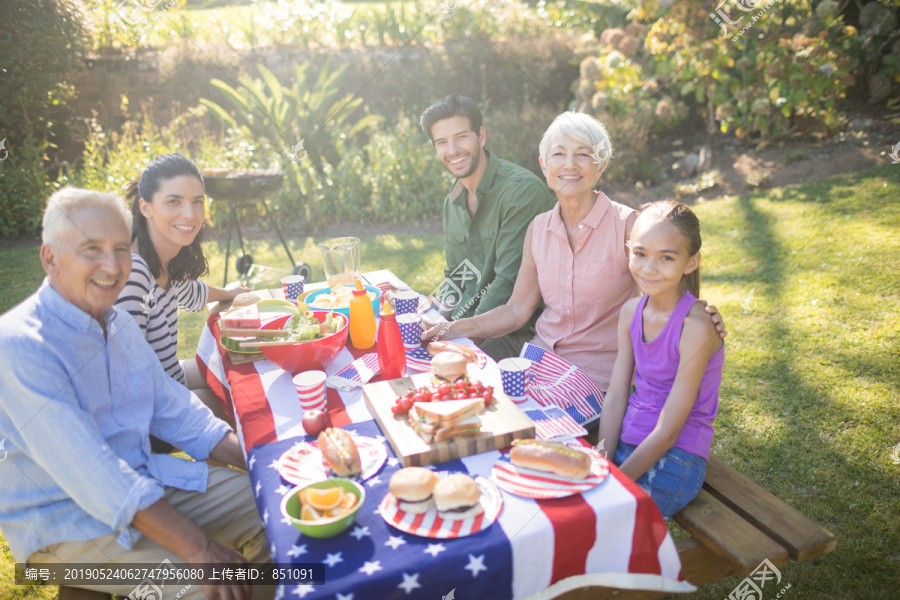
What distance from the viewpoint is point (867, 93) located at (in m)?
8.75

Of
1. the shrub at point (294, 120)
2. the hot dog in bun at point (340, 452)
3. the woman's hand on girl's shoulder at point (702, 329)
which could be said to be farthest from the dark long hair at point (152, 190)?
the shrub at point (294, 120)

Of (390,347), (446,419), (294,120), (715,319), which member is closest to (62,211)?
(390,347)

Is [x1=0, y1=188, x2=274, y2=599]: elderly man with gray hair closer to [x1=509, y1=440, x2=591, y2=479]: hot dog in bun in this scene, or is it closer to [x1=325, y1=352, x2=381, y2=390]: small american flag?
[x1=325, y1=352, x2=381, y2=390]: small american flag

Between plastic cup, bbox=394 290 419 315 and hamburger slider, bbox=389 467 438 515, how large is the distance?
5.57 ft

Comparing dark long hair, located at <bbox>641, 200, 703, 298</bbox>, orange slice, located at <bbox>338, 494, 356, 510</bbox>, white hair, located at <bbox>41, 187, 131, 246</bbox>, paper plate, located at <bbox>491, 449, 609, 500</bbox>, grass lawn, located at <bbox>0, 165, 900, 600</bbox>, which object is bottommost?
grass lawn, located at <bbox>0, 165, 900, 600</bbox>

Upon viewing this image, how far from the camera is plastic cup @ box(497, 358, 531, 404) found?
7.16ft

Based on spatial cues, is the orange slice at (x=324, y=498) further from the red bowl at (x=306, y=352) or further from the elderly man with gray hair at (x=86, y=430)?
the red bowl at (x=306, y=352)

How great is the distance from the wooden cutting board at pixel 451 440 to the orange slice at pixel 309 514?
0.33m

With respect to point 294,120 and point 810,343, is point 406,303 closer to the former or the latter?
point 810,343

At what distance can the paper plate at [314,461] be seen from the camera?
1769 mm

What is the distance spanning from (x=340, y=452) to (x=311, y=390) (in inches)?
16.0

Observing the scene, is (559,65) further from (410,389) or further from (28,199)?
(410,389)

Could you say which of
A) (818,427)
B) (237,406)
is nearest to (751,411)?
(818,427)

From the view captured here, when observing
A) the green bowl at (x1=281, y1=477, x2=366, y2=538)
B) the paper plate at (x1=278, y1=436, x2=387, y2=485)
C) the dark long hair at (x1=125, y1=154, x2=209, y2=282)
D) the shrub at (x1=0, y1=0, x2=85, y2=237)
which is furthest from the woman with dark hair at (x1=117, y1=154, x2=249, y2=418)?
the shrub at (x1=0, y1=0, x2=85, y2=237)
